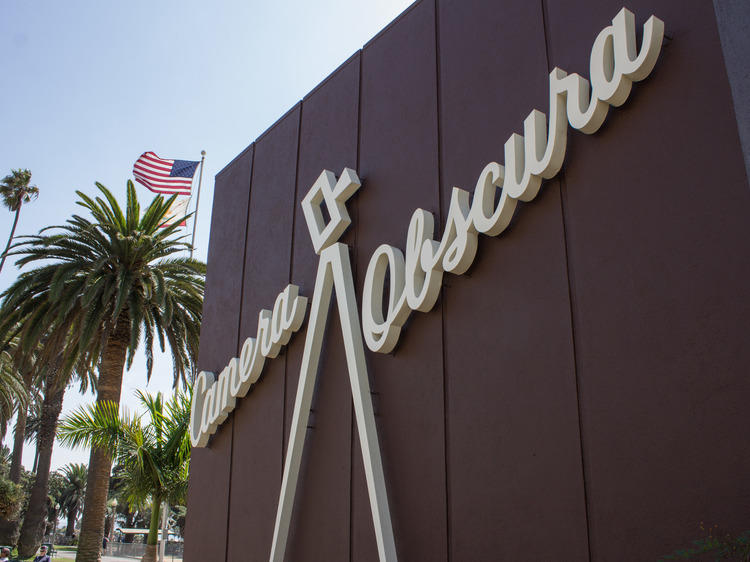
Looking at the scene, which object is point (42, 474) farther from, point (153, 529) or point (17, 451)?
point (153, 529)

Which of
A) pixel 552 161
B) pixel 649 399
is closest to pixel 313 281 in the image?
pixel 552 161

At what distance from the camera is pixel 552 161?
19.9 feet

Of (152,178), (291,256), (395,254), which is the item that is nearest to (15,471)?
(152,178)

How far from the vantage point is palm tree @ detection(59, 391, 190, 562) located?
14750 mm

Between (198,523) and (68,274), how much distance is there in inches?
414

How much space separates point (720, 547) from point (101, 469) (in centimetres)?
1823

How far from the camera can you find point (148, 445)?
49.6ft

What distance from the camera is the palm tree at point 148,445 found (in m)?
14.8

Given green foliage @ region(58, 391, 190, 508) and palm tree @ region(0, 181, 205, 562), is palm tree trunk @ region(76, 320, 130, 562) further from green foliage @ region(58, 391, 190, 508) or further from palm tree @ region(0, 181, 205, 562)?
green foliage @ region(58, 391, 190, 508)

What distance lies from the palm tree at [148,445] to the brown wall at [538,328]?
570cm

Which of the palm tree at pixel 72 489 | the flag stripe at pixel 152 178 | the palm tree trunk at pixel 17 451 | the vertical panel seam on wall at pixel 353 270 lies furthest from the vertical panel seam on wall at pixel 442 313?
the palm tree at pixel 72 489

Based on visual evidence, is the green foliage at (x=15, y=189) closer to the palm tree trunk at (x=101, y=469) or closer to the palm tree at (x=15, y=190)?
the palm tree at (x=15, y=190)

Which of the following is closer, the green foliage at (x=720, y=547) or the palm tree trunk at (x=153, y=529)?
the green foliage at (x=720, y=547)

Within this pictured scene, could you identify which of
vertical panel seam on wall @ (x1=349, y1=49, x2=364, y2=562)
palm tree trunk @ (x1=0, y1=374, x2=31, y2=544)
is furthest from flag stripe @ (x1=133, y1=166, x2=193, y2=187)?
palm tree trunk @ (x1=0, y1=374, x2=31, y2=544)
